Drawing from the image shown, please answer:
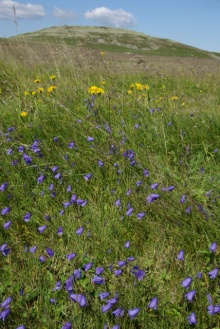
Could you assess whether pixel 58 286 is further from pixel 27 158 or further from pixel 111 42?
pixel 111 42

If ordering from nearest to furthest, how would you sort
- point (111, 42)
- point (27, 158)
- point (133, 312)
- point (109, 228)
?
point (133, 312) < point (109, 228) < point (27, 158) < point (111, 42)

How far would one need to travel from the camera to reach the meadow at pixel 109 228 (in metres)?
1.57

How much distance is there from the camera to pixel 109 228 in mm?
2086

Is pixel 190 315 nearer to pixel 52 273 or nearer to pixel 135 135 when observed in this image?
pixel 52 273

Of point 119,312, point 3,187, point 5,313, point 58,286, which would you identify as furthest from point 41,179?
point 119,312

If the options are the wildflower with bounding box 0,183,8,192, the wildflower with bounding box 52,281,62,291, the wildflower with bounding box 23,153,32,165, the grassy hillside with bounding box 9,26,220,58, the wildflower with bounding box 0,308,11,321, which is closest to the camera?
the wildflower with bounding box 0,308,11,321

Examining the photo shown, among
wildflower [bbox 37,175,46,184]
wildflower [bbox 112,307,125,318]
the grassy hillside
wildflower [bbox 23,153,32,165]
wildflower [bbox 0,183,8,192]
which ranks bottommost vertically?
wildflower [bbox 112,307,125,318]

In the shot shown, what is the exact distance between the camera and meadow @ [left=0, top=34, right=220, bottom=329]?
1.57 meters

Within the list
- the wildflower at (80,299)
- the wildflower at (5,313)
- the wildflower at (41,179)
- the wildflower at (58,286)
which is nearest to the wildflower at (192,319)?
the wildflower at (80,299)

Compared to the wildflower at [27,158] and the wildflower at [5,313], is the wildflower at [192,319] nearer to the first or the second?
the wildflower at [5,313]

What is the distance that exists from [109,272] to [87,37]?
13.0ft

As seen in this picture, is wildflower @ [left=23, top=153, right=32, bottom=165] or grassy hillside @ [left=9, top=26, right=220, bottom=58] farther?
grassy hillside @ [left=9, top=26, right=220, bottom=58]

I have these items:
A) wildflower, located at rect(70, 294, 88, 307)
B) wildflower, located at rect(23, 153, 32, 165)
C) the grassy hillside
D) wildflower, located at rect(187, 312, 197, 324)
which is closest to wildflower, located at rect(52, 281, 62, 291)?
wildflower, located at rect(70, 294, 88, 307)

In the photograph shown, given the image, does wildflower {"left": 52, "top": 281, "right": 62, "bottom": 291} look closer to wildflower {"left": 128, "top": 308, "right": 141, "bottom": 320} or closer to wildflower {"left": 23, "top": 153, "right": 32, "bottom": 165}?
wildflower {"left": 128, "top": 308, "right": 141, "bottom": 320}
